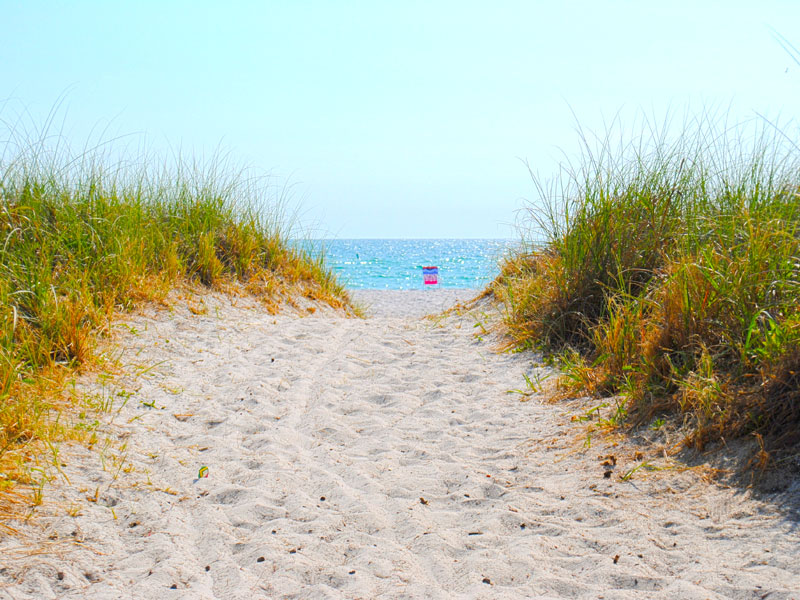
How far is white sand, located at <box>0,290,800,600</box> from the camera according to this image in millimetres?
2113

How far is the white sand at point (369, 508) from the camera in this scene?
2.11 m

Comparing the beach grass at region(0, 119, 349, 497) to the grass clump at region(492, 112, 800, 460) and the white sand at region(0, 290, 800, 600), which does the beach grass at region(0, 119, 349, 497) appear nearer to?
the white sand at region(0, 290, 800, 600)

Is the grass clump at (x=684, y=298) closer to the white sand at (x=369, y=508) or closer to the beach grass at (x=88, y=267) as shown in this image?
the white sand at (x=369, y=508)

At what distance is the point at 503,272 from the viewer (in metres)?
7.32

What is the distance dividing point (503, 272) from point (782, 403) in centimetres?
479

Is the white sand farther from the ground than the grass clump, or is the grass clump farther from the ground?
the grass clump

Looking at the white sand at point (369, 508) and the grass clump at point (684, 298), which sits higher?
the grass clump at point (684, 298)

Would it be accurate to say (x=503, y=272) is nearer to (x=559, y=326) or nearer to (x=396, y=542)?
(x=559, y=326)

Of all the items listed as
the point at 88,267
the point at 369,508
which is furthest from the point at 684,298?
the point at 88,267

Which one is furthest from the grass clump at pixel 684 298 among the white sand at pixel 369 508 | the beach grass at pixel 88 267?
the beach grass at pixel 88 267

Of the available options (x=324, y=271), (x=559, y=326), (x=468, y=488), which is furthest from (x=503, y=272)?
(x=468, y=488)

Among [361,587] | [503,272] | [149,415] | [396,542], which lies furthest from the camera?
[503,272]

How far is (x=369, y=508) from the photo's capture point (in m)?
2.71

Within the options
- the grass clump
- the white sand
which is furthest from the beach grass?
the grass clump
